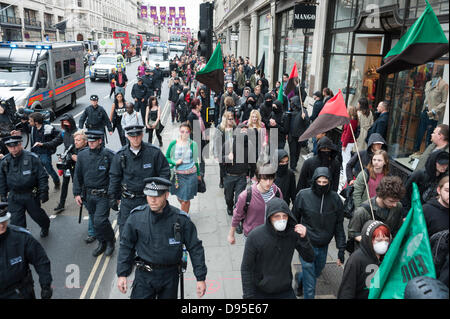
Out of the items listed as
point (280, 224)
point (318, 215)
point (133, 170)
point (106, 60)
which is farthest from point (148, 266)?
point (106, 60)

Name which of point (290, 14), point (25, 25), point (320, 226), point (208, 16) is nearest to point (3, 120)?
point (208, 16)

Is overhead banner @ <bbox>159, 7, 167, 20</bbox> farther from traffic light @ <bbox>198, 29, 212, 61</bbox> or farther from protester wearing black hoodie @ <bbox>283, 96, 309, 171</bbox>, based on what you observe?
protester wearing black hoodie @ <bbox>283, 96, 309, 171</bbox>

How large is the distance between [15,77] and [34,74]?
696 millimetres

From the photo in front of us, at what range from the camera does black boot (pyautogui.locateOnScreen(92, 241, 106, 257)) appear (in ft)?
18.9

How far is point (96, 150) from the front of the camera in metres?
5.63

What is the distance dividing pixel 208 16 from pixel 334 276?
6276mm

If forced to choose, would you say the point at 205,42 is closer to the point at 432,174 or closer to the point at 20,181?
the point at 20,181

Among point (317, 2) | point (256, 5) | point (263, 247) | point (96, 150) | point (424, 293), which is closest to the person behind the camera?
point (424, 293)

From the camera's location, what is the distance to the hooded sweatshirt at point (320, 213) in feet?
13.9

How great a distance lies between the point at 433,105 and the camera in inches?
265

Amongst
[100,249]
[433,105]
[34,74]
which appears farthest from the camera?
[34,74]

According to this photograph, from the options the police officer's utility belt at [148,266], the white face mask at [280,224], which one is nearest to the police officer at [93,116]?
the police officer's utility belt at [148,266]

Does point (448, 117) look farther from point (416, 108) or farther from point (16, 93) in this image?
point (16, 93)

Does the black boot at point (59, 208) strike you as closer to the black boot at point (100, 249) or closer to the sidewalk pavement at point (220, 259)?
the black boot at point (100, 249)
